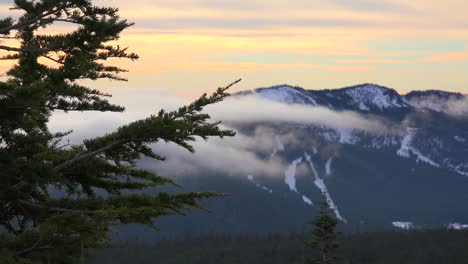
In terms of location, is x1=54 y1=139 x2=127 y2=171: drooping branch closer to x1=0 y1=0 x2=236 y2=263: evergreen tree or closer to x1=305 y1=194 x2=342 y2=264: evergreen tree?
x1=0 y1=0 x2=236 y2=263: evergreen tree

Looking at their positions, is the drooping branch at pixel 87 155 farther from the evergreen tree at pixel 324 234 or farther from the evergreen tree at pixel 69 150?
the evergreen tree at pixel 324 234

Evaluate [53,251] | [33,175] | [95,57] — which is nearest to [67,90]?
Result: [95,57]

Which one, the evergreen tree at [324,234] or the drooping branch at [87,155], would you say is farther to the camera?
the evergreen tree at [324,234]

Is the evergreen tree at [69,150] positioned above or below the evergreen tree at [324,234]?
above

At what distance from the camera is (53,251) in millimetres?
13172

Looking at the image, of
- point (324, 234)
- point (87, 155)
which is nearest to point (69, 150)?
point (87, 155)

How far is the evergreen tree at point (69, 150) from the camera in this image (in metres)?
13.2

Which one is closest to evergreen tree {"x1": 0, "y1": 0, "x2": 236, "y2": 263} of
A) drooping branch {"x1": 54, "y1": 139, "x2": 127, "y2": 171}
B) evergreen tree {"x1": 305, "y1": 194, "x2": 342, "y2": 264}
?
Answer: drooping branch {"x1": 54, "y1": 139, "x2": 127, "y2": 171}

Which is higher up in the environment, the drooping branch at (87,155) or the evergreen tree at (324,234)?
the drooping branch at (87,155)

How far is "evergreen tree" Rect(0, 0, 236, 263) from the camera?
13227mm

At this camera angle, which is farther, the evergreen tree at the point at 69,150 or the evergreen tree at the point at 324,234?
the evergreen tree at the point at 324,234

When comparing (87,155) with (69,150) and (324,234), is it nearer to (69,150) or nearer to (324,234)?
(69,150)

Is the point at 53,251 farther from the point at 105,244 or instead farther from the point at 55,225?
the point at 105,244

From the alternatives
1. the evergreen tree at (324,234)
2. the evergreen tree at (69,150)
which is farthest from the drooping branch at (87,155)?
the evergreen tree at (324,234)
